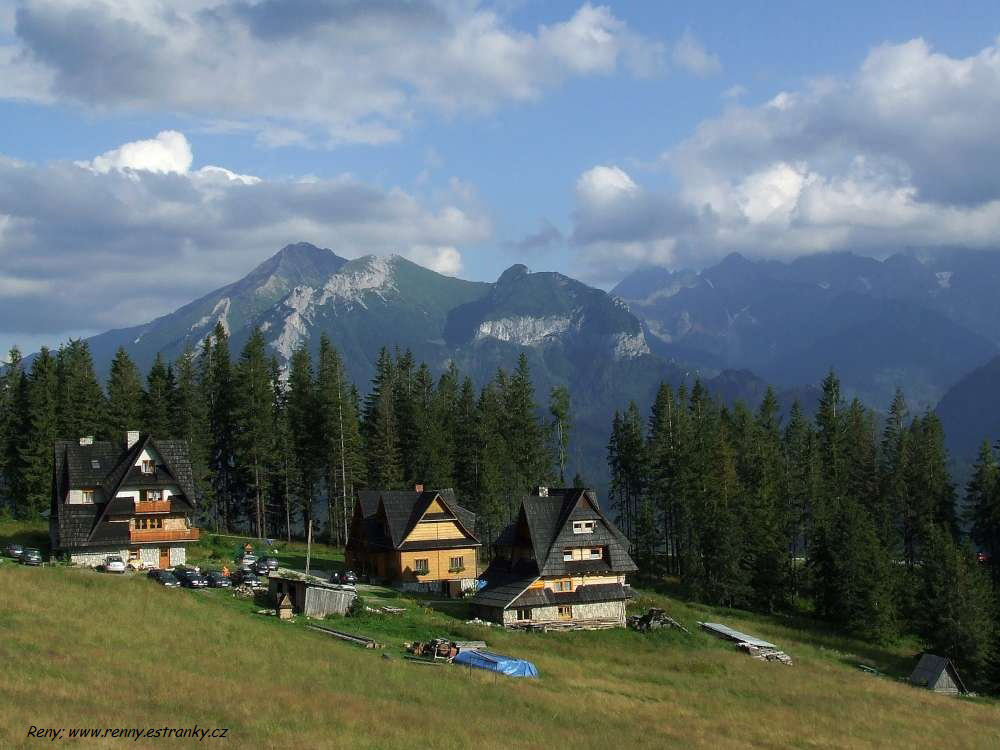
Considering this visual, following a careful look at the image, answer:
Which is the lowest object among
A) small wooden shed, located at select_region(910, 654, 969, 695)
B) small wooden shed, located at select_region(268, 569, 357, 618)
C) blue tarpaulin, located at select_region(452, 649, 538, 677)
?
small wooden shed, located at select_region(910, 654, 969, 695)

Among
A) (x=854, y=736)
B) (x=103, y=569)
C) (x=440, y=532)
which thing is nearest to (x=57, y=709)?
(x=854, y=736)

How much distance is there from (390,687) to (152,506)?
127 feet

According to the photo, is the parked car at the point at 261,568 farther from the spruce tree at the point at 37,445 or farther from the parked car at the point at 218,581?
the spruce tree at the point at 37,445

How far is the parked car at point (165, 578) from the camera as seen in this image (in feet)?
188

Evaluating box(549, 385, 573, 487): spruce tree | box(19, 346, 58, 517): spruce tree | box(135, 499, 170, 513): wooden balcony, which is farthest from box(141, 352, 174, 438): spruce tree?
box(549, 385, 573, 487): spruce tree

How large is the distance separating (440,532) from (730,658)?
24452 millimetres

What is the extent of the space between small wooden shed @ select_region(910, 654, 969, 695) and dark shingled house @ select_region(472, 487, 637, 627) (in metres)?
21.0

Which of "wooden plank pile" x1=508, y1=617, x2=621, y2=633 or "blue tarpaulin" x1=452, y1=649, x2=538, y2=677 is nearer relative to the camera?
"blue tarpaulin" x1=452, y1=649, x2=538, y2=677

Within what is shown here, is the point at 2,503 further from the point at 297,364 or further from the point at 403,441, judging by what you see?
the point at 403,441

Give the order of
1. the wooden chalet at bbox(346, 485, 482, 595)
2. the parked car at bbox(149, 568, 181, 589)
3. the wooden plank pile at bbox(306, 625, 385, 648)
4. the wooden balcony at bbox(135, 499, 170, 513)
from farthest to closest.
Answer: the wooden chalet at bbox(346, 485, 482, 595) < the wooden balcony at bbox(135, 499, 170, 513) < the parked car at bbox(149, 568, 181, 589) < the wooden plank pile at bbox(306, 625, 385, 648)

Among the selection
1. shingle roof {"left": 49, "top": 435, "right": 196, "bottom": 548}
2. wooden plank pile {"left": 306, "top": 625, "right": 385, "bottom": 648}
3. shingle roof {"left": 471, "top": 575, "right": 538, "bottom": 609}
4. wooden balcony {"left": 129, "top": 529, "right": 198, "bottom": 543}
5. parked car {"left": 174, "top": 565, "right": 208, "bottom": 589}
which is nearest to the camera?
wooden plank pile {"left": 306, "top": 625, "right": 385, "bottom": 648}

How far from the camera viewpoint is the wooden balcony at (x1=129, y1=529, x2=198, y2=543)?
67438 millimetres

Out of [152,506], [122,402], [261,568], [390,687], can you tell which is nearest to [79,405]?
[122,402]

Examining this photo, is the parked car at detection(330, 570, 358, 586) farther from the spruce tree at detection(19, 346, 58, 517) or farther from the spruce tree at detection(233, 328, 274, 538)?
the spruce tree at detection(19, 346, 58, 517)
